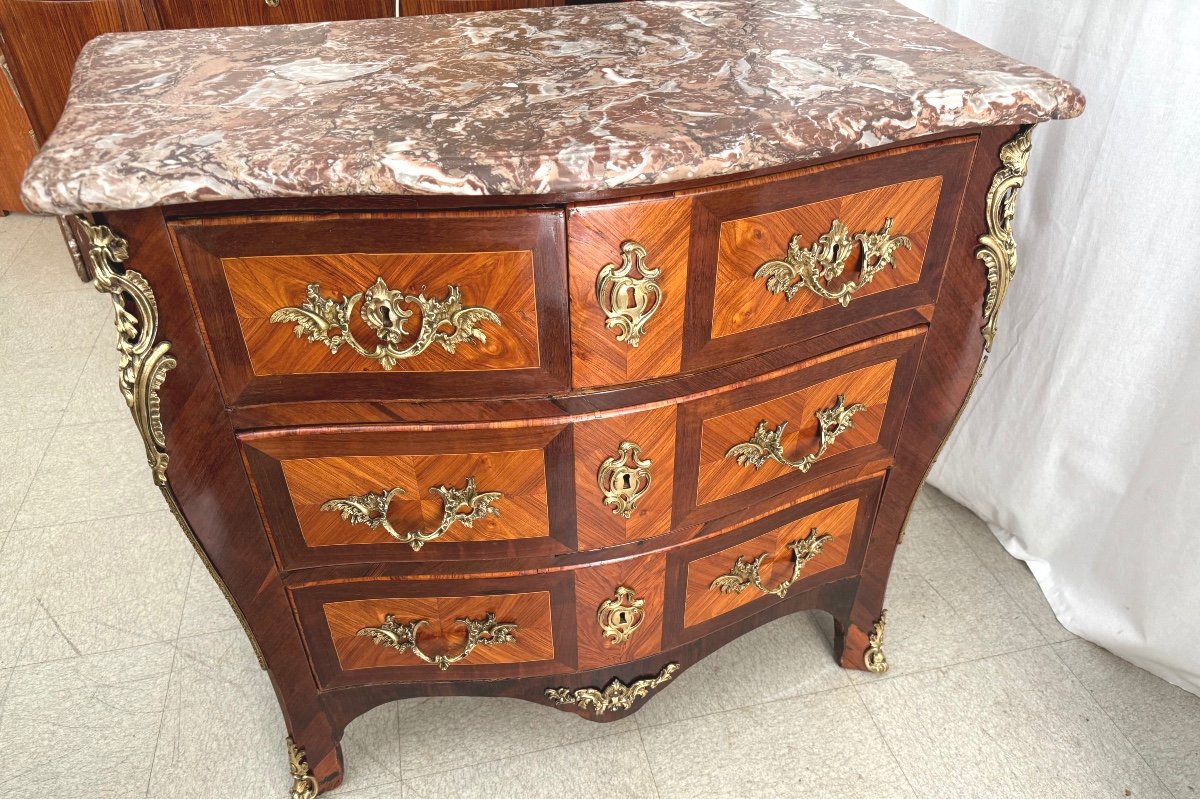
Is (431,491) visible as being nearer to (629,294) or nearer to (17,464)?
(629,294)

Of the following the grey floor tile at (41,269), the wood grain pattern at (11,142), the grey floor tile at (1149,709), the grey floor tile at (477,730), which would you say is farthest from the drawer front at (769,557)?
the wood grain pattern at (11,142)

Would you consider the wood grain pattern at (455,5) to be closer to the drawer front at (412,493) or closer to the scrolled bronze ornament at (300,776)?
A: the drawer front at (412,493)

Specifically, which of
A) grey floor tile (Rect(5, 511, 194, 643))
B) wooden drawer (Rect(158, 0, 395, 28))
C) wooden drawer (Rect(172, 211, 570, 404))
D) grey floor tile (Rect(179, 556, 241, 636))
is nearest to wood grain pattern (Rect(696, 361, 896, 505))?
wooden drawer (Rect(172, 211, 570, 404))

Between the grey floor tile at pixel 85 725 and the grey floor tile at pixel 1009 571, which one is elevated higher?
the grey floor tile at pixel 85 725

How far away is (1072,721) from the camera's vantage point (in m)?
1.37

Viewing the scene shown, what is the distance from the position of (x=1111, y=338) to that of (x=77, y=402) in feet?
7.21

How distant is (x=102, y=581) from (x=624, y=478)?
3.91 feet

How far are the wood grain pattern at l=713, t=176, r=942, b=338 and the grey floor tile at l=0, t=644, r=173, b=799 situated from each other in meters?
Result: 1.15

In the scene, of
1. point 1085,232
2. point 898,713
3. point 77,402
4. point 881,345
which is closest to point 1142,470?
point 1085,232

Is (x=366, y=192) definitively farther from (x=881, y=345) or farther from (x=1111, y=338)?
(x=1111, y=338)

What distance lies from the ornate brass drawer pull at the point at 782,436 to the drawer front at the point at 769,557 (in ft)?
0.33

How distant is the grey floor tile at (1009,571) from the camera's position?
1530 millimetres

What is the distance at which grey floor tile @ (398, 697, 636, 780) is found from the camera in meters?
1.32

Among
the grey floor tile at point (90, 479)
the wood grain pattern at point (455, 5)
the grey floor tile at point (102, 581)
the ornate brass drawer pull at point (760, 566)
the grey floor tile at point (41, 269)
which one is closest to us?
the ornate brass drawer pull at point (760, 566)
